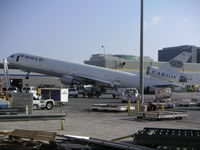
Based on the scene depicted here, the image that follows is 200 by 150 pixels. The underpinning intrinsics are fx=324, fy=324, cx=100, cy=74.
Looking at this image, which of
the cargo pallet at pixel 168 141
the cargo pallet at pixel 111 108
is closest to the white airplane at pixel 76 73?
the cargo pallet at pixel 111 108

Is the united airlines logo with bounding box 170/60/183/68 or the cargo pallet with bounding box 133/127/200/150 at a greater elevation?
the united airlines logo with bounding box 170/60/183/68

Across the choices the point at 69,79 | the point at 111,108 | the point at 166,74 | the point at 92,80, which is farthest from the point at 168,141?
the point at 92,80

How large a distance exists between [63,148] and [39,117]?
5.65m

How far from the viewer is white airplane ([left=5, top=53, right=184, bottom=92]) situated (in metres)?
54.9

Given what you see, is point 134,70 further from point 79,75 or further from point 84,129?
point 84,129

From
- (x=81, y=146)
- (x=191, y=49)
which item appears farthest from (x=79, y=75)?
(x=191, y=49)

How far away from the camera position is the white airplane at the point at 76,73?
54938mm

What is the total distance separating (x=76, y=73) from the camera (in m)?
56.7

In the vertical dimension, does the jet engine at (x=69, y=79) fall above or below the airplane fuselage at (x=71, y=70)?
below

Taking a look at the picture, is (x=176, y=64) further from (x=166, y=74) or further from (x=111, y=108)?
(x=111, y=108)

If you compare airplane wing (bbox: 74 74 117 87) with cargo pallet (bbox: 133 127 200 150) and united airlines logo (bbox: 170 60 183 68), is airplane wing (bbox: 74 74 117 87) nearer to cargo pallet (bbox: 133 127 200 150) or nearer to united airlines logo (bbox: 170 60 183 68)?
united airlines logo (bbox: 170 60 183 68)

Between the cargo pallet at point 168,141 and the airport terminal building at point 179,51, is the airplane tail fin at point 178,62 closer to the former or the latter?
the cargo pallet at point 168,141

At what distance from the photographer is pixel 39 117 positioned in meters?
14.1

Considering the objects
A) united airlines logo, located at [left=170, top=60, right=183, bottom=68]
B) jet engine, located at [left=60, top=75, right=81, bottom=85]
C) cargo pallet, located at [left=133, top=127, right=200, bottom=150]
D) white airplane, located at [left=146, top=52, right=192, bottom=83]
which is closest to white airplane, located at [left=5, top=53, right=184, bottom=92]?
jet engine, located at [left=60, top=75, right=81, bottom=85]
